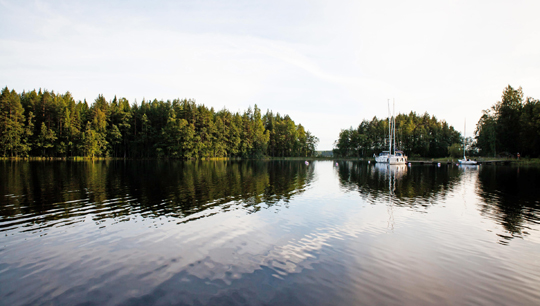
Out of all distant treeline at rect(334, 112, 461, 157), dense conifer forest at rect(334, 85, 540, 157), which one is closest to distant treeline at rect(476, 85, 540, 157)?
dense conifer forest at rect(334, 85, 540, 157)

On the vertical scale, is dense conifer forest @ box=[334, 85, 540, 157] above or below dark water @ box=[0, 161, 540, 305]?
above

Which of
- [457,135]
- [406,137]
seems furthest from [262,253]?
[457,135]

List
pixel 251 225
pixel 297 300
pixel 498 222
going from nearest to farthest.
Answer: pixel 297 300, pixel 251 225, pixel 498 222

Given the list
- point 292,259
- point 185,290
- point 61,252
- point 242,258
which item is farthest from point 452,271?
point 61,252

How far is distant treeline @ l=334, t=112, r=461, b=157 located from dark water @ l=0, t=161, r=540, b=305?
113 metres

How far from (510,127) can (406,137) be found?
3932cm

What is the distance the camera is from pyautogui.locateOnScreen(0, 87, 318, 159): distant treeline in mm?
84188

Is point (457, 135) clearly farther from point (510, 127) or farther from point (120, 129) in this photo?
point (120, 129)

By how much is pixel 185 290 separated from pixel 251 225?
7.03 meters

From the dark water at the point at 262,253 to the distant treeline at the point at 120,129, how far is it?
280 feet

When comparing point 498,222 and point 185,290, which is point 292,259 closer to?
point 185,290

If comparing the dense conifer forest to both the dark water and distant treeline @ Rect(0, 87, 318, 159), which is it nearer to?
distant treeline @ Rect(0, 87, 318, 159)

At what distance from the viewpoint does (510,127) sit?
88812 millimetres

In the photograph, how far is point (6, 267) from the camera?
8.84 m
